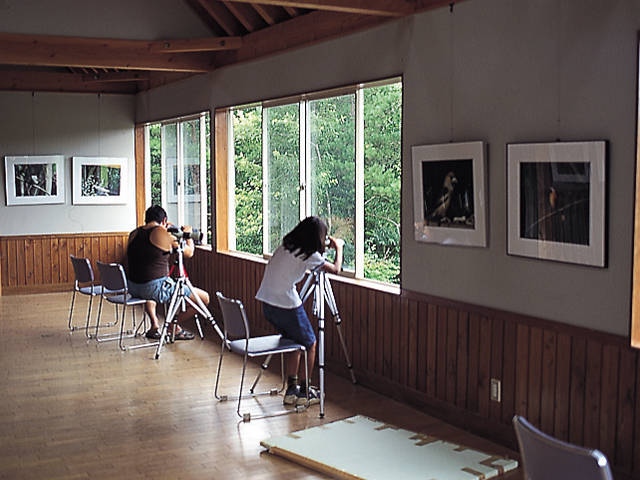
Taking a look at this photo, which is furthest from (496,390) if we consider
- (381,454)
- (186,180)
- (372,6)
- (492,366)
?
(186,180)

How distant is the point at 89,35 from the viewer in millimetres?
7566

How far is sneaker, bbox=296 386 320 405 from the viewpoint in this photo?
17.7ft

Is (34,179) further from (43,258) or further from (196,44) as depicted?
(196,44)

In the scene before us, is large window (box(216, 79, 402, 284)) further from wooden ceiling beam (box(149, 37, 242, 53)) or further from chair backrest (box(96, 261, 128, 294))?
chair backrest (box(96, 261, 128, 294))

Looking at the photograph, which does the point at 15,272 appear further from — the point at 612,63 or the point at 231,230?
the point at 612,63

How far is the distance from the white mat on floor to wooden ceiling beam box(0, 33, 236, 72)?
3.99 meters

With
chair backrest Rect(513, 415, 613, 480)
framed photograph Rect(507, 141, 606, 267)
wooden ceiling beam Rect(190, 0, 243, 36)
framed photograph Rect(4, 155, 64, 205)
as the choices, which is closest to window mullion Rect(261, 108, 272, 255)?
wooden ceiling beam Rect(190, 0, 243, 36)

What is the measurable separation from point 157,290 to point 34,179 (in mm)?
4145

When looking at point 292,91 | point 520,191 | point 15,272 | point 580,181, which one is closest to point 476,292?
point 520,191

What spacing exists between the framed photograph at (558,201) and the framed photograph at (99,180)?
7.53 meters

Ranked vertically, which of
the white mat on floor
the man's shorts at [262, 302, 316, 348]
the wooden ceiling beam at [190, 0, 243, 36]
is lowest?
the white mat on floor

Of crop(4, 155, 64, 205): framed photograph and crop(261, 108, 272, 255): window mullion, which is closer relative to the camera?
crop(261, 108, 272, 255): window mullion

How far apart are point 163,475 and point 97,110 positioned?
766 cm

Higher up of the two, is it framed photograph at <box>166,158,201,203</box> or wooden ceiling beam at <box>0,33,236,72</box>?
wooden ceiling beam at <box>0,33,236,72</box>
